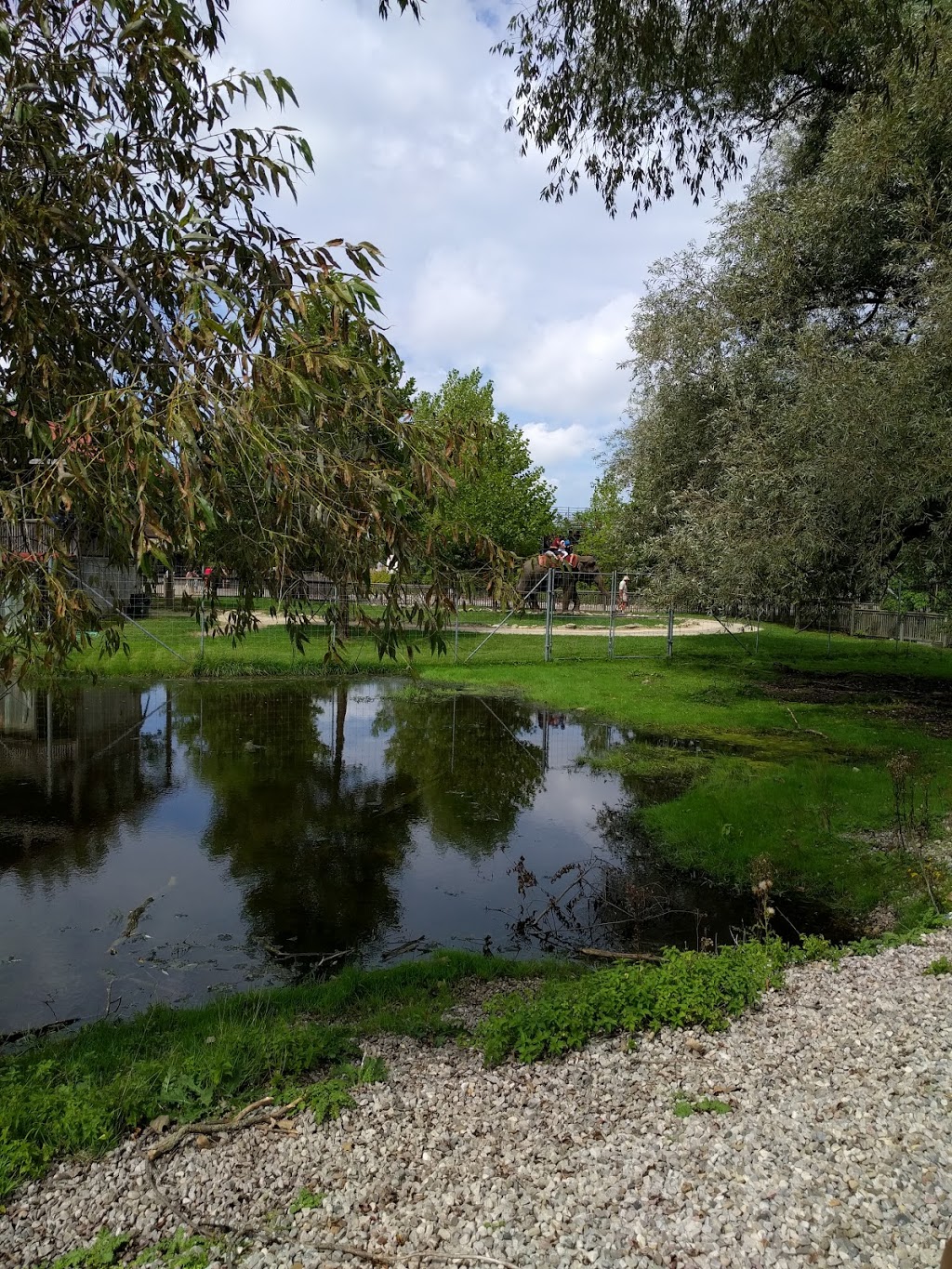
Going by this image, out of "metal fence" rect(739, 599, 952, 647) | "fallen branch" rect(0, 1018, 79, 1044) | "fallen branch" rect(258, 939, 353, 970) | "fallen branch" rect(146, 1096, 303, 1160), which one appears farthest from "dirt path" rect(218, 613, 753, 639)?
"fallen branch" rect(146, 1096, 303, 1160)

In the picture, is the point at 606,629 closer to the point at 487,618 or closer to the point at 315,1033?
the point at 487,618

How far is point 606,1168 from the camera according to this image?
3562 millimetres

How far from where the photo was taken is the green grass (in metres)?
3.94

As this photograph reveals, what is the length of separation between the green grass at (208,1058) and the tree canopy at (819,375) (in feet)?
31.0

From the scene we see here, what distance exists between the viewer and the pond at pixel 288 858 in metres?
6.67

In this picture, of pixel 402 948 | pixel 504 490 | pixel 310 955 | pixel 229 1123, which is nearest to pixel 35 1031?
pixel 310 955

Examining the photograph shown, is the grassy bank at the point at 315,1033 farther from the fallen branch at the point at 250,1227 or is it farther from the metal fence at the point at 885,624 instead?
the metal fence at the point at 885,624

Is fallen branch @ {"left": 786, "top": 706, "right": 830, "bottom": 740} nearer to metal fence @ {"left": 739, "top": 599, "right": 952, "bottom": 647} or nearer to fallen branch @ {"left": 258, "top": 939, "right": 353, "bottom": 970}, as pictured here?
metal fence @ {"left": 739, "top": 599, "right": 952, "bottom": 647}

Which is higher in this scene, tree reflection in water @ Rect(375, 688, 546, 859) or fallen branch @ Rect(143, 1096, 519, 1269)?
fallen branch @ Rect(143, 1096, 519, 1269)

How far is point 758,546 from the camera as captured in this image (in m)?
14.1

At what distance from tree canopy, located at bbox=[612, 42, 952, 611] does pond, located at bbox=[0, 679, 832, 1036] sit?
15.4ft

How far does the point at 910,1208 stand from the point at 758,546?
11940mm

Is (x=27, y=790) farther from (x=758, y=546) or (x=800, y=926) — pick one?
(x=758, y=546)

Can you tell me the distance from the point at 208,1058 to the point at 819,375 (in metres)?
12.7
